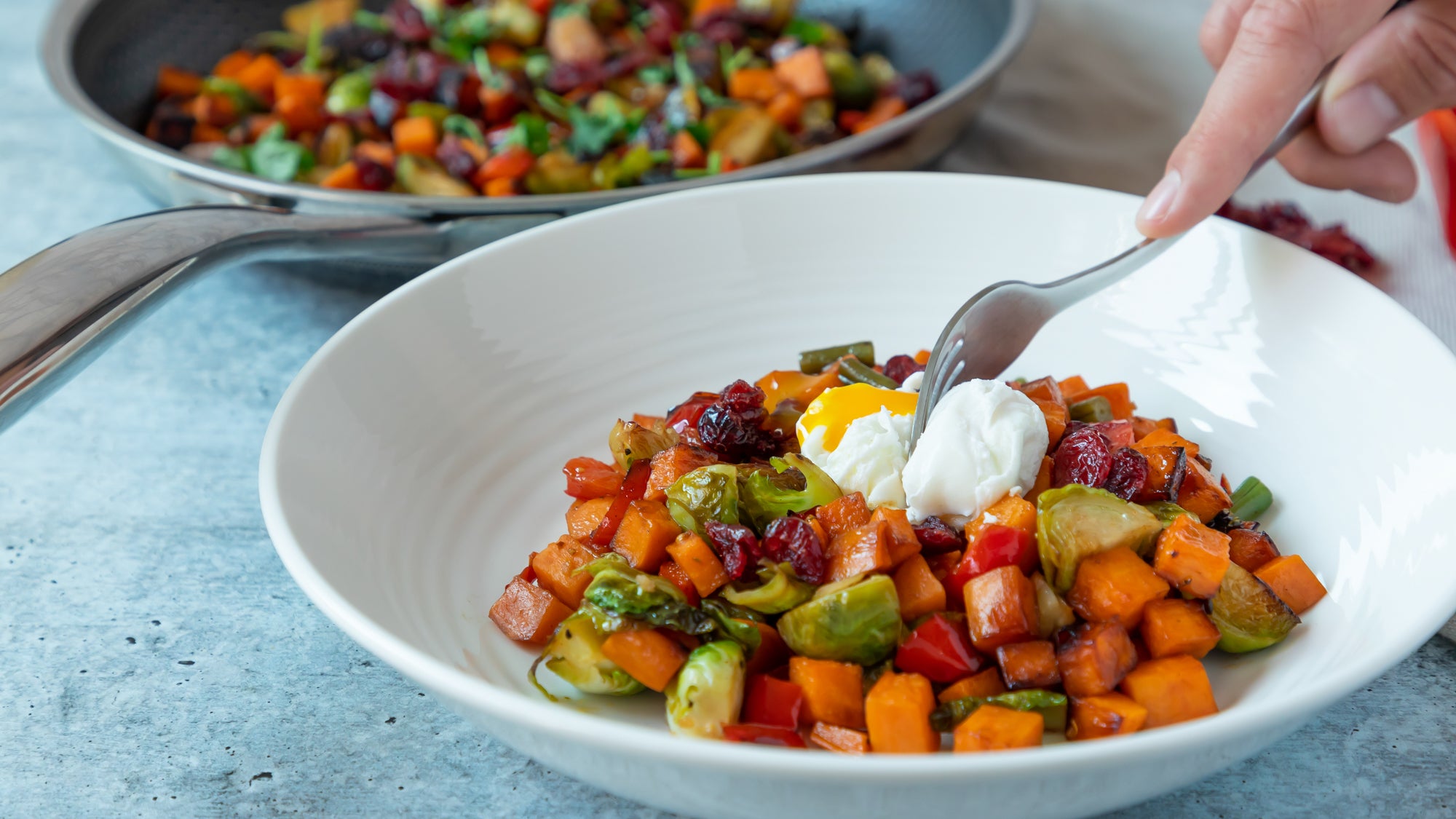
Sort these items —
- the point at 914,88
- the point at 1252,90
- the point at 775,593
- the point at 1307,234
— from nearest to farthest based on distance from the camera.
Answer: the point at 775,593 < the point at 1252,90 < the point at 1307,234 < the point at 914,88

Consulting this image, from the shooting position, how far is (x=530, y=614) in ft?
6.00

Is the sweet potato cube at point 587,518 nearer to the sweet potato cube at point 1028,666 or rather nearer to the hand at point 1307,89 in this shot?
the sweet potato cube at point 1028,666

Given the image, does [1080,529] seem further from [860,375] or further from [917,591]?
[860,375]

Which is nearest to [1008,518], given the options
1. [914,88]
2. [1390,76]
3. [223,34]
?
[1390,76]

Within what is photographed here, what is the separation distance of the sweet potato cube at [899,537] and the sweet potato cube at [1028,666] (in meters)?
0.20

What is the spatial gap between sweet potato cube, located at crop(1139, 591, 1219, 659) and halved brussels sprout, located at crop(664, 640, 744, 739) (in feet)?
1.96

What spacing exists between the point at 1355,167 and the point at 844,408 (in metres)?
1.60

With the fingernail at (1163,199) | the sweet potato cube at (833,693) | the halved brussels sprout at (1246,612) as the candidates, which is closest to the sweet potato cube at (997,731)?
the sweet potato cube at (833,693)

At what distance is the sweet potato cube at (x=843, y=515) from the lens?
183cm

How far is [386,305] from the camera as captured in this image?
2160 mm

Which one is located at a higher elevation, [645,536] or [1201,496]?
[1201,496]

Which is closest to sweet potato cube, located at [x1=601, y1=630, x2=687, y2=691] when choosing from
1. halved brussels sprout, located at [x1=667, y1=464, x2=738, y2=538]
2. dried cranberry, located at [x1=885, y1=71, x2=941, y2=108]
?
halved brussels sprout, located at [x1=667, y1=464, x2=738, y2=538]

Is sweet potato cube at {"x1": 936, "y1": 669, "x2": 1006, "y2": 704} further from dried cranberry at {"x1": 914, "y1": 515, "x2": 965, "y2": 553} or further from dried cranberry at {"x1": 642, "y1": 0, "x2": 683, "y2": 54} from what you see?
dried cranberry at {"x1": 642, "y1": 0, "x2": 683, "y2": 54}

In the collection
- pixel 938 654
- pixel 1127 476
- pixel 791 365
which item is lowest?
pixel 791 365
